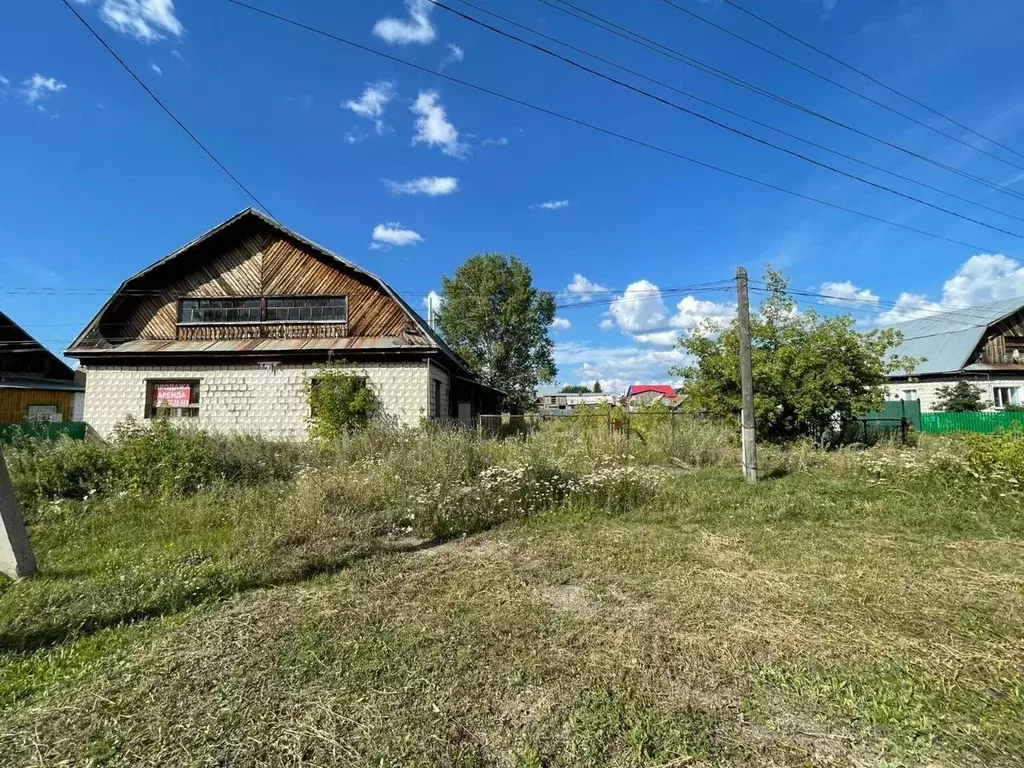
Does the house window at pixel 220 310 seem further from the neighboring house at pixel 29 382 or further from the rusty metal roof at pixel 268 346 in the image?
the neighboring house at pixel 29 382

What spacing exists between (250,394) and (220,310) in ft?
10.4

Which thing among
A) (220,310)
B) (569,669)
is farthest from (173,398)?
(569,669)

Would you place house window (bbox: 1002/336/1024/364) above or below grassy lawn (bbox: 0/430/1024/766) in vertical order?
above

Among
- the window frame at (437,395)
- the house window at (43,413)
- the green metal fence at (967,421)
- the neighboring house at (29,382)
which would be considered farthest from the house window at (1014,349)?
the house window at (43,413)

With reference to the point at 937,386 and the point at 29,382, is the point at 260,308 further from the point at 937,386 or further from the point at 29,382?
the point at 937,386

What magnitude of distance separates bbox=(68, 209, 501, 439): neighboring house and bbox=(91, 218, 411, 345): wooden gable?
3 cm

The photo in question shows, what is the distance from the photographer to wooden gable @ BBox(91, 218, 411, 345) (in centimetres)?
1554

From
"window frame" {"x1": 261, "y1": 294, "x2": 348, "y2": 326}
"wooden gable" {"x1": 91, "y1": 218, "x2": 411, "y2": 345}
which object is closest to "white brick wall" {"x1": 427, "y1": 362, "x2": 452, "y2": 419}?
"wooden gable" {"x1": 91, "y1": 218, "x2": 411, "y2": 345}

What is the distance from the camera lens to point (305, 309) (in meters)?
15.8

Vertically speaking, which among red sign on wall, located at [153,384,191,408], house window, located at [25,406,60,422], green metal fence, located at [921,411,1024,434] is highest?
red sign on wall, located at [153,384,191,408]

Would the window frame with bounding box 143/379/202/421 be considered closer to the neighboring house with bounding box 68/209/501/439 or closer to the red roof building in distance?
the neighboring house with bounding box 68/209/501/439

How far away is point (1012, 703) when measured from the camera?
2.57 metres

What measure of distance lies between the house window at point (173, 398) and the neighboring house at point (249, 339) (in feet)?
0.10

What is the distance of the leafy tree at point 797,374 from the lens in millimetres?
13086
